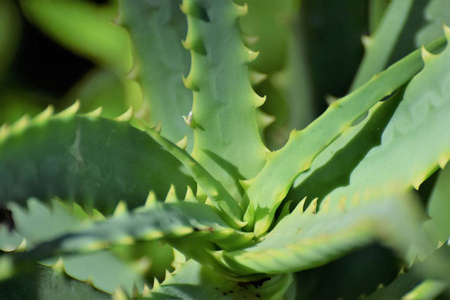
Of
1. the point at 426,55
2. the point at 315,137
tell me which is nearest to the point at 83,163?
the point at 315,137

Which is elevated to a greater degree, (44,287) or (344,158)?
(344,158)

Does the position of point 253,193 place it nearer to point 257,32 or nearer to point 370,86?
point 370,86

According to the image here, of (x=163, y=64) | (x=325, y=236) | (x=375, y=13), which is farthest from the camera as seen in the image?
(x=375, y=13)

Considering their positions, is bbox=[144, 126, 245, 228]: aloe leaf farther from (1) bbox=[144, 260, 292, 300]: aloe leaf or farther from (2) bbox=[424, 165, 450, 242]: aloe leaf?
(2) bbox=[424, 165, 450, 242]: aloe leaf

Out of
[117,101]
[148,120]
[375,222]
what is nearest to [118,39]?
[117,101]

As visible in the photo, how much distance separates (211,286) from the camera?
568mm

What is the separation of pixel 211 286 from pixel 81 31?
69cm

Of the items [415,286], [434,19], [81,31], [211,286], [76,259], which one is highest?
[434,19]

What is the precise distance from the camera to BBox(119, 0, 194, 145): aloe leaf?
663 millimetres

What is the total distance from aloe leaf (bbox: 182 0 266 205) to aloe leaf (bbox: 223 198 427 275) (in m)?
0.08

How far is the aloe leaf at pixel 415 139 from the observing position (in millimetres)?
534

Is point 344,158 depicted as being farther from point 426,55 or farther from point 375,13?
point 375,13

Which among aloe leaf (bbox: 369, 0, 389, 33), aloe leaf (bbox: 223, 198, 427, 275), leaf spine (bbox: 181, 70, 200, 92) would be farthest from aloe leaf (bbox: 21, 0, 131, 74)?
aloe leaf (bbox: 223, 198, 427, 275)

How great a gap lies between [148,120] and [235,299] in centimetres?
21
